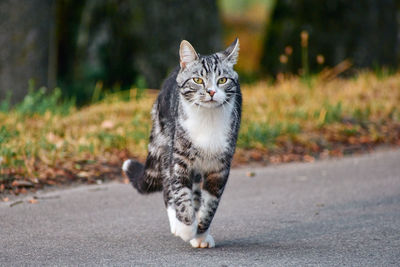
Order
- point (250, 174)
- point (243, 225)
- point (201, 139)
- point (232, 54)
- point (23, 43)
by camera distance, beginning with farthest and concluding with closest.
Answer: point (23, 43), point (250, 174), point (243, 225), point (232, 54), point (201, 139)

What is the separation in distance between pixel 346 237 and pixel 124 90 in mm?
6021

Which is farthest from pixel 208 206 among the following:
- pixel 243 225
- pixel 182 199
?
pixel 243 225

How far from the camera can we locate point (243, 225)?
4.65 m

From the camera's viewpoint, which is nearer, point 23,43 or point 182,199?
point 182,199

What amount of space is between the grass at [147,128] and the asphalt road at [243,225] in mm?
471

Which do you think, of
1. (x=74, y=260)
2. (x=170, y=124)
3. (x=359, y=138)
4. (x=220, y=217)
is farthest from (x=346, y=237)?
(x=359, y=138)

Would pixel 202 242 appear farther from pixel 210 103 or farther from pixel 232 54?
pixel 232 54

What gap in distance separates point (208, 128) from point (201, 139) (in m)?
0.09

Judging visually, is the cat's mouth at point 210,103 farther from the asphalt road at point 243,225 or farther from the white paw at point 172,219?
the asphalt road at point 243,225

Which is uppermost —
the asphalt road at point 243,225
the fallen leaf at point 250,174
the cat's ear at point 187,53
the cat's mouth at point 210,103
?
the cat's ear at point 187,53

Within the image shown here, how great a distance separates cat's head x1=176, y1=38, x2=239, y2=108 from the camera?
13.5ft

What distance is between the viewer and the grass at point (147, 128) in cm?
600

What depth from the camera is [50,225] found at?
15.0 ft

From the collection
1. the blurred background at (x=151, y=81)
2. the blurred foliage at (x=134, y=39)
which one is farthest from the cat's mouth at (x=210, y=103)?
the blurred foliage at (x=134, y=39)
